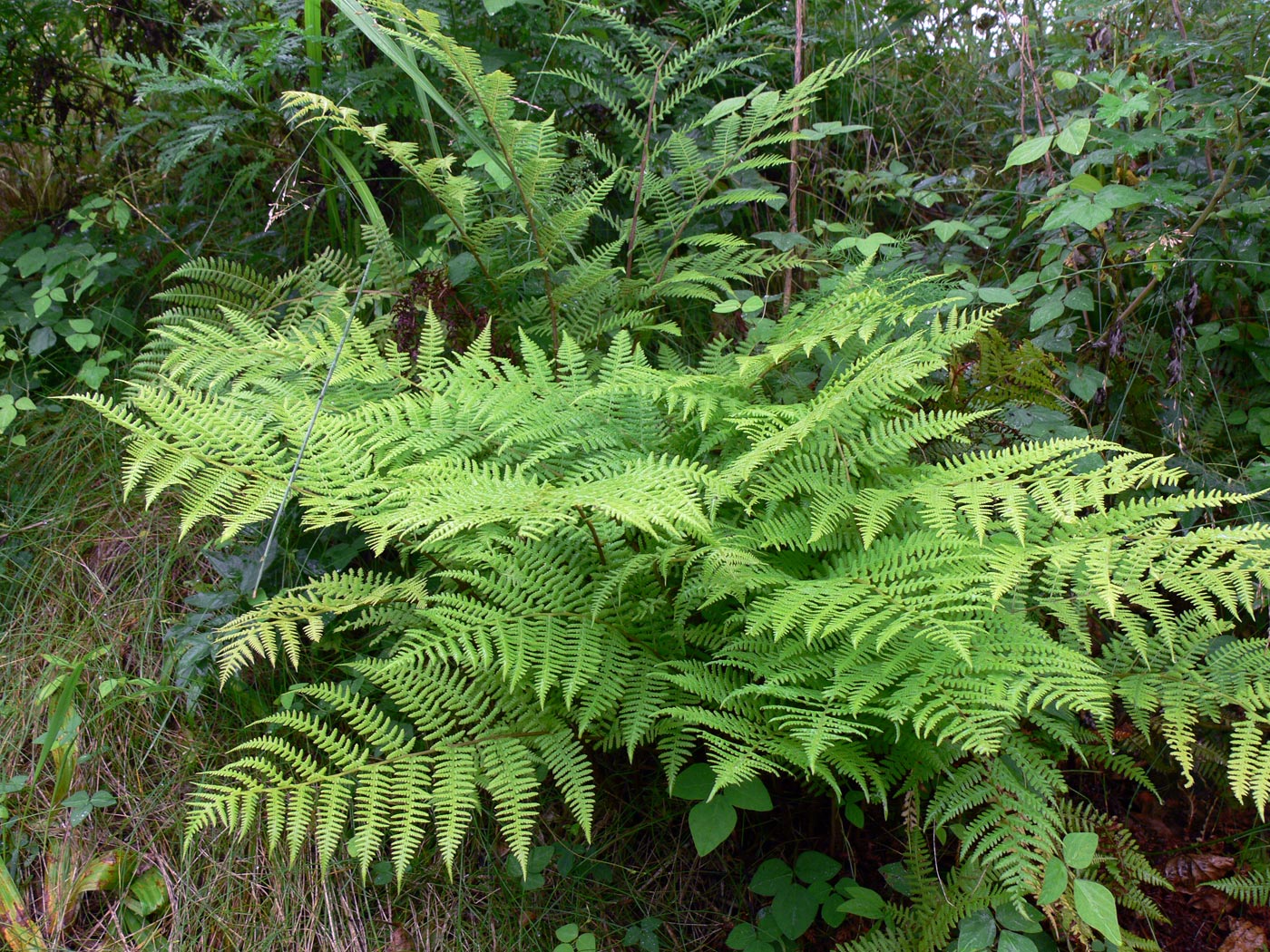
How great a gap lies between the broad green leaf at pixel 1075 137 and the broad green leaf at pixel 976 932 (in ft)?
4.78

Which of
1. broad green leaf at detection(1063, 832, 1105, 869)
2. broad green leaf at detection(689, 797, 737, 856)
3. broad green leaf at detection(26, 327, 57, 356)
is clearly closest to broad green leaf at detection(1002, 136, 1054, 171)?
broad green leaf at detection(1063, 832, 1105, 869)

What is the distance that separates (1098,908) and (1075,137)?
56.7 inches

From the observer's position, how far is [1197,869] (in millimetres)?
1714

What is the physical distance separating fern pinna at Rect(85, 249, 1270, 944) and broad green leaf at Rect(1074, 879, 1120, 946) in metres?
0.07

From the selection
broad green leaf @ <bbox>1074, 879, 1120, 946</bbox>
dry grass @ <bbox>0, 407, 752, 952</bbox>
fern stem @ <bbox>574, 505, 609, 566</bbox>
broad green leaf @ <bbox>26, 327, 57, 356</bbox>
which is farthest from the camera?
broad green leaf @ <bbox>26, 327, 57, 356</bbox>

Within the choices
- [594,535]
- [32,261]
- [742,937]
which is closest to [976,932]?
[742,937]

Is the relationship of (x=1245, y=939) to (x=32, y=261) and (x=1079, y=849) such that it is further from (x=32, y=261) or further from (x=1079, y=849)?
(x=32, y=261)

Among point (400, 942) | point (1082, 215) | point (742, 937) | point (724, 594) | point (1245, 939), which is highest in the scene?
point (1082, 215)

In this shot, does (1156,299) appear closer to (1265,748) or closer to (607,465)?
(1265,748)

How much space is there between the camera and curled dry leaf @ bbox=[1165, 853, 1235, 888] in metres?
1.70

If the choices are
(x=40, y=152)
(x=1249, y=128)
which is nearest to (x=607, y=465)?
(x=1249, y=128)

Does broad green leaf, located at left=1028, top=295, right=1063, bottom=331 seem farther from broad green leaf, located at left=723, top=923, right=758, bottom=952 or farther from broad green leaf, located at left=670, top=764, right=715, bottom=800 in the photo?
broad green leaf, located at left=723, top=923, right=758, bottom=952

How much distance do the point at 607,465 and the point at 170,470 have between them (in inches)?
32.4

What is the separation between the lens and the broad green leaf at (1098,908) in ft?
4.32
